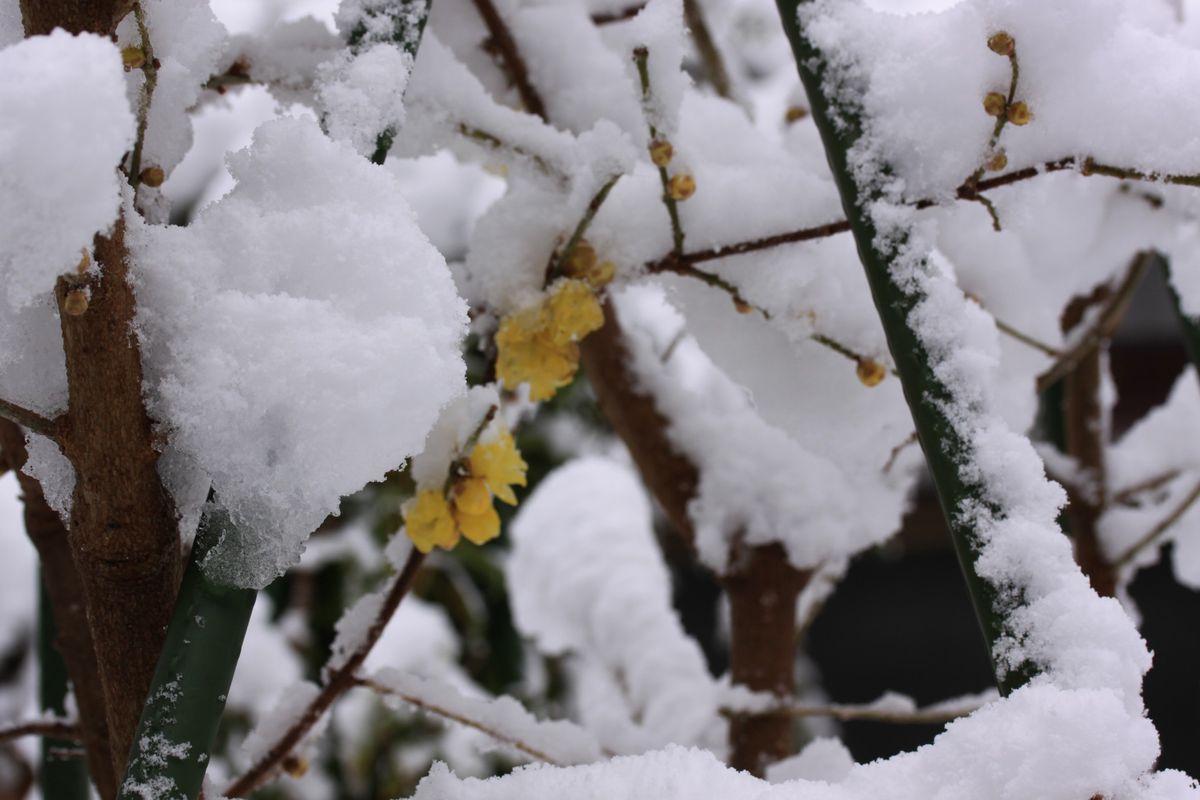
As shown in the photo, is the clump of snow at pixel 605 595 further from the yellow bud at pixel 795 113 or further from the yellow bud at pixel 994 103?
the yellow bud at pixel 994 103

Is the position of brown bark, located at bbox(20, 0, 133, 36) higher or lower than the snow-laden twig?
higher

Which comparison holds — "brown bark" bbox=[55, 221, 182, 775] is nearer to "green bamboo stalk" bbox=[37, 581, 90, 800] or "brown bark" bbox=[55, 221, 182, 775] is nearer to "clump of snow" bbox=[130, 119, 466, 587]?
"clump of snow" bbox=[130, 119, 466, 587]

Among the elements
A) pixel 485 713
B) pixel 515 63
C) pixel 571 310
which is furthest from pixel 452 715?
pixel 515 63

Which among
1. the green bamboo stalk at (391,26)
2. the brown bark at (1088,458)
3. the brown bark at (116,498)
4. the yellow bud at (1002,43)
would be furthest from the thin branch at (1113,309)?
the brown bark at (116,498)

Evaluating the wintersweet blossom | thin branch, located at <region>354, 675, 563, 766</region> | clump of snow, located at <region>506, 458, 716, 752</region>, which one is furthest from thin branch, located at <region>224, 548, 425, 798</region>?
clump of snow, located at <region>506, 458, 716, 752</region>

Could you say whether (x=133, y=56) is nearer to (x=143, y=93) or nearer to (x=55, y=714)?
(x=143, y=93)
